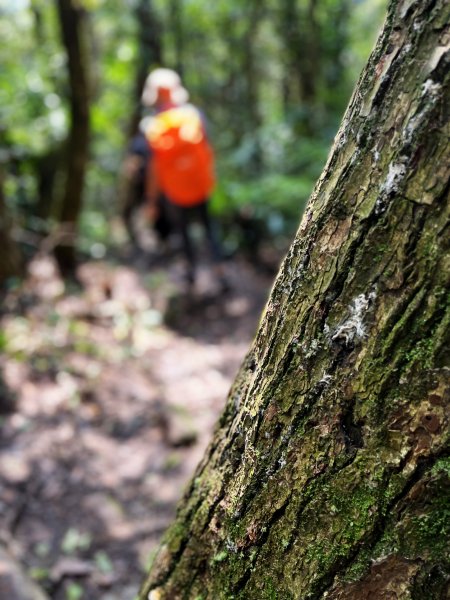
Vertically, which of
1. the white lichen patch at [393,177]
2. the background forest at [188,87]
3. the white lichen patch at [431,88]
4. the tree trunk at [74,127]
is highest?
the background forest at [188,87]

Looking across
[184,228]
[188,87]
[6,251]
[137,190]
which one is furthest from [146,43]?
[6,251]

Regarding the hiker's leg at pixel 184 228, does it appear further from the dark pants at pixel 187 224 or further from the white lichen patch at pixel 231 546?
the white lichen patch at pixel 231 546

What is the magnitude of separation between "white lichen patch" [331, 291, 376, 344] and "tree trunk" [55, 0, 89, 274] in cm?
568

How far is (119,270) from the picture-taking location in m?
7.77

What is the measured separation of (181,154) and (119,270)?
2.65 metres

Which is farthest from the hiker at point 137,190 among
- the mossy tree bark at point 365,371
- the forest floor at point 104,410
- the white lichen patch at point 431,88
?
the white lichen patch at point 431,88

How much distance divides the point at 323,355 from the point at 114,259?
7.49 m

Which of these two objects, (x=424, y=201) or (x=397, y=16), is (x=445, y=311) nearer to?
(x=424, y=201)

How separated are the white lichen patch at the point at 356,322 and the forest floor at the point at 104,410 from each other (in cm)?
244

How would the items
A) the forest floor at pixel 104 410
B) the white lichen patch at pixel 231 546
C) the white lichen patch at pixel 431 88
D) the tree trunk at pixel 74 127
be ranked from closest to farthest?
the white lichen patch at pixel 431 88
the white lichen patch at pixel 231 546
the forest floor at pixel 104 410
the tree trunk at pixel 74 127

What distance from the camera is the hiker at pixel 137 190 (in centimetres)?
685

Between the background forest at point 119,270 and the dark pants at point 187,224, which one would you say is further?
the dark pants at point 187,224

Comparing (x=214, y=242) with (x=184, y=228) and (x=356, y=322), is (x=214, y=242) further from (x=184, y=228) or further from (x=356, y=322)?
(x=356, y=322)

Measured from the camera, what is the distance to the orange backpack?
541cm
